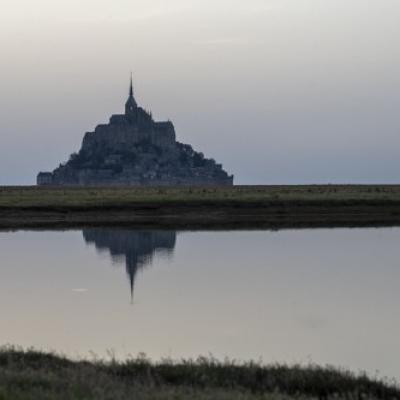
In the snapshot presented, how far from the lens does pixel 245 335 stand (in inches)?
687

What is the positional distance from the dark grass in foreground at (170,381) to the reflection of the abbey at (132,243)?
1422 centimetres

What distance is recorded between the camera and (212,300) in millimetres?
22562

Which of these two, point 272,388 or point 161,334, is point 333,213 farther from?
point 272,388

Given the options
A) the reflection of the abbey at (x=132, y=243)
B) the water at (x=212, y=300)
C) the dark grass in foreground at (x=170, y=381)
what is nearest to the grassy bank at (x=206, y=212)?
the reflection of the abbey at (x=132, y=243)

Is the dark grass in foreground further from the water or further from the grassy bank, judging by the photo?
the grassy bank

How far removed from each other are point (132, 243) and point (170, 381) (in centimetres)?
3102

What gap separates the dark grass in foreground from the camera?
964 cm

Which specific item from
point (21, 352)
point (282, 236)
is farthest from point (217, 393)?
point (282, 236)

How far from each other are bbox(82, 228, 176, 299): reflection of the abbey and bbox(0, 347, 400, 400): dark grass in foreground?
14.2 m

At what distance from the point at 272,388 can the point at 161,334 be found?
6.36 metres

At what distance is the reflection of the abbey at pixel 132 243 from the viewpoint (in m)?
34.3

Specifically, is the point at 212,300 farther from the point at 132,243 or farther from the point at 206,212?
the point at 206,212

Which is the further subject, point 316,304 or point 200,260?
point 200,260

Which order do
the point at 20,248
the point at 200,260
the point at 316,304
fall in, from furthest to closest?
the point at 20,248
the point at 200,260
the point at 316,304
